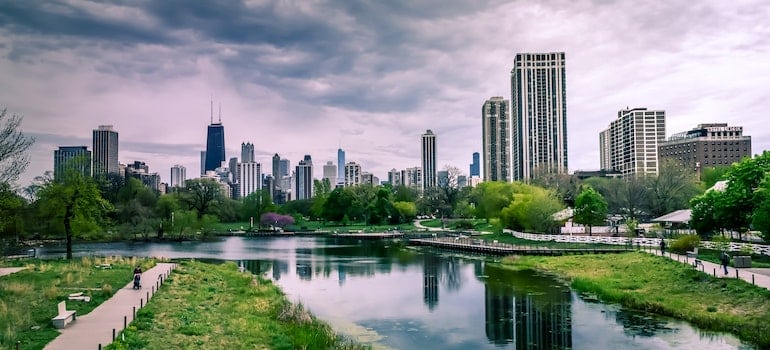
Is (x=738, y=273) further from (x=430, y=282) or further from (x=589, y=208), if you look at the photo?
(x=589, y=208)

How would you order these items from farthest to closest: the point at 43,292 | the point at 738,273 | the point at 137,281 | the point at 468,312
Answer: the point at 738,273 < the point at 468,312 < the point at 137,281 < the point at 43,292

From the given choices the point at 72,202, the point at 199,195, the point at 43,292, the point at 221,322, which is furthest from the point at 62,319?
the point at 199,195

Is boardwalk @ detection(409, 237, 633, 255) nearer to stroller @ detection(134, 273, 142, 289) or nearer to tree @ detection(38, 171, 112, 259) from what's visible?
tree @ detection(38, 171, 112, 259)

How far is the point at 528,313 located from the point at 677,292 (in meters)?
8.64

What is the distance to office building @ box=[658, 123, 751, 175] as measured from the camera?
178 metres

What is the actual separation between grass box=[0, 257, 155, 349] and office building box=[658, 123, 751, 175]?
174 meters

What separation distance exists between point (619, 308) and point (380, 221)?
10522 cm

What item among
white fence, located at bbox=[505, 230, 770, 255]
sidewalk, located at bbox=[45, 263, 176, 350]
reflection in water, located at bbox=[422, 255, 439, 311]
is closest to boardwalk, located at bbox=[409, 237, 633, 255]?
white fence, located at bbox=[505, 230, 770, 255]

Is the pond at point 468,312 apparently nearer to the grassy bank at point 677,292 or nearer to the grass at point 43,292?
the grassy bank at point 677,292

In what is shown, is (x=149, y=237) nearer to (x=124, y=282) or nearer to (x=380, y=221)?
(x=380, y=221)

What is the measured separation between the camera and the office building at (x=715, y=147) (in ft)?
585

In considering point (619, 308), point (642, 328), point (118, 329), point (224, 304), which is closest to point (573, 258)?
point (619, 308)

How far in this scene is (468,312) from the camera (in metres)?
31.1

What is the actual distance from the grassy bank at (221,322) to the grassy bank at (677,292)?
52.2 feet
